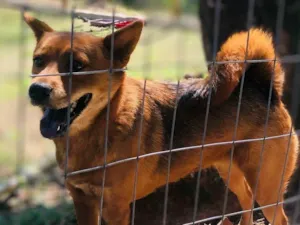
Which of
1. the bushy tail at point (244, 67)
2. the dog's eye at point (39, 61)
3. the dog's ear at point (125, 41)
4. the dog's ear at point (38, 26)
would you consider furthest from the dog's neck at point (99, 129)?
the bushy tail at point (244, 67)

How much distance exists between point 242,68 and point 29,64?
6.29 meters

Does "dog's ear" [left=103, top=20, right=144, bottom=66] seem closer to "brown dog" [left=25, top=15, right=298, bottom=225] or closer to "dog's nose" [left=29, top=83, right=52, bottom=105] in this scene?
"brown dog" [left=25, top=15, right=298, bottom=225]

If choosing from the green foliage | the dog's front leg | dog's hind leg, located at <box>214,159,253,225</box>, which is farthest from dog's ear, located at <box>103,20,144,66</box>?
the green foliage

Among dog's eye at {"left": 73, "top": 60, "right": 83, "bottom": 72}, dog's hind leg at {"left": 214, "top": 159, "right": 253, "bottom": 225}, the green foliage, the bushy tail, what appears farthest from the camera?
the green foliage

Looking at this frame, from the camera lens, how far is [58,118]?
236 centimetres

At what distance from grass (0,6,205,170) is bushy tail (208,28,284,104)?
34cm

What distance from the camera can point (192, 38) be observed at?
40.0 ft

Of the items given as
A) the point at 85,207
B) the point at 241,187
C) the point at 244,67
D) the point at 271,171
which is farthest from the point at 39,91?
the point at 241,187

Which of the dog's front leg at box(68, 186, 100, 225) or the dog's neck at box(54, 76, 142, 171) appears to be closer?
the dog's neck at box(54, 76, 142, 171)

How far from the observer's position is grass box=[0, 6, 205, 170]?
5188 mm

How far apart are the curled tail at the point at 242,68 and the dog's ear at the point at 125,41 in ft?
1.94

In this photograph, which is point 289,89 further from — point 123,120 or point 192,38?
point 192,38

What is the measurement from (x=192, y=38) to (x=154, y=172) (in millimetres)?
9573

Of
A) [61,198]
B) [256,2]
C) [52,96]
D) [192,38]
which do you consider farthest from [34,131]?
[192,38]
